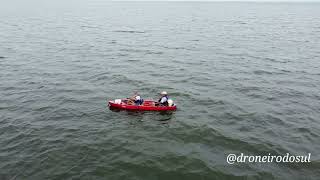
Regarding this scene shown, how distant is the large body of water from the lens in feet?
68.5

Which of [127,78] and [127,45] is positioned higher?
[127,45]

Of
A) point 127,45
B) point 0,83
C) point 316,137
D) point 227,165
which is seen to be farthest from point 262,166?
point 127,45

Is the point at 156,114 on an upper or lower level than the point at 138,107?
lower

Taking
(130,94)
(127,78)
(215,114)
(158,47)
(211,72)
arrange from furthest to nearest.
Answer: (158,47) < (211,72) < (127,78) < (130,94) < (215,114)

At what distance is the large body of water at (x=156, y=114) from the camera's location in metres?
20.9

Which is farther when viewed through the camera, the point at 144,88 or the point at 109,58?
the point at 109,58

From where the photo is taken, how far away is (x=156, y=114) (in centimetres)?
2900

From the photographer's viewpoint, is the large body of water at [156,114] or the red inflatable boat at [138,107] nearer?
the large body of water at [156,114]

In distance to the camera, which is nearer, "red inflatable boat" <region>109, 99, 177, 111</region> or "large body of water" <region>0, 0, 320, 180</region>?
"large body of water" <region>0, 0, 320, 180</region>

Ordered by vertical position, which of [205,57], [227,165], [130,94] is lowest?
A: [227,165]

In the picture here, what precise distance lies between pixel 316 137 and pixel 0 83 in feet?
109

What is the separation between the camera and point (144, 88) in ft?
116

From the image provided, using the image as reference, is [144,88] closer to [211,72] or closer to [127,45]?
[211,72]

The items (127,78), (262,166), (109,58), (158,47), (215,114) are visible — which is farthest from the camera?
(158,47)
